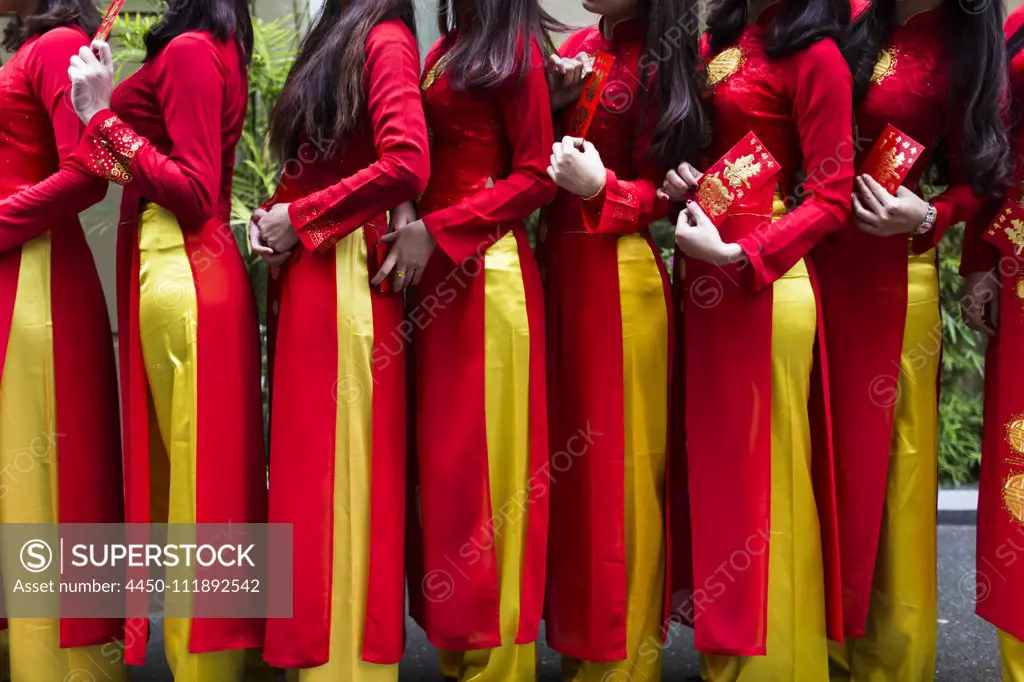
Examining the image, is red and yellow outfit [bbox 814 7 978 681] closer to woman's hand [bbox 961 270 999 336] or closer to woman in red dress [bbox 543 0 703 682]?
woman's hand [bbox 961 270 999 336]

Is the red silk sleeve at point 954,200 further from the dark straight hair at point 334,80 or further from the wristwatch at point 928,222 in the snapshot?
the dark straight hair at point 334,80

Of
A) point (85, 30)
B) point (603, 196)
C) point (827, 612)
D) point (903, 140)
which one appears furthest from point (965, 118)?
point (85, 30)

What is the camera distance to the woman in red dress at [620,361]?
7.76 ft

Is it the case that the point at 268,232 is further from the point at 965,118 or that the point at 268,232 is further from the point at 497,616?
the point at 965,118

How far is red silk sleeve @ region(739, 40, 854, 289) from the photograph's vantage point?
2.22 m

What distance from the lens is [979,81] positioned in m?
2.26

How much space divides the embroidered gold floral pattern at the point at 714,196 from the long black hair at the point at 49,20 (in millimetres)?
1478

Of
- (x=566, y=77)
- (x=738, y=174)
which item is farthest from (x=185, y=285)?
(x=738, y=174)

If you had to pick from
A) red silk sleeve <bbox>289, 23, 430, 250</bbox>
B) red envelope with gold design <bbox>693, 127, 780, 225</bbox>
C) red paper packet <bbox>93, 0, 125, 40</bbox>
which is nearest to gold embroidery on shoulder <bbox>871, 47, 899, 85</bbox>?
red envelope with gold design <bbox>693, 127, 780, 225</bbox>

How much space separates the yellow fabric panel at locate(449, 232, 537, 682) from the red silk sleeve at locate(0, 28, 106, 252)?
0.90 m

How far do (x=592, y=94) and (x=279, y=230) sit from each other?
0.72 meters

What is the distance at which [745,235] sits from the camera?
228 cm

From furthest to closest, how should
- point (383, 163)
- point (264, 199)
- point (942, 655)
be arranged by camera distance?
1. point (264, 199)
2. point (942, 655)
3. point (383, 163)

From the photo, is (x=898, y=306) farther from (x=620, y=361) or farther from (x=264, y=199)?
(x=264, y=199)
